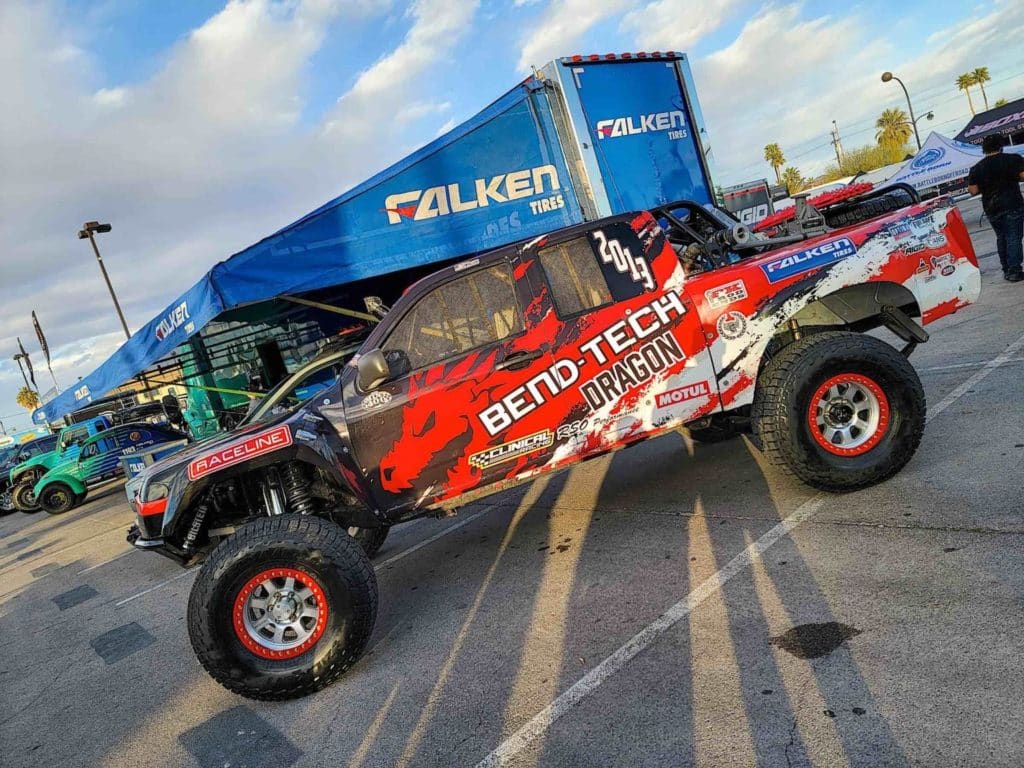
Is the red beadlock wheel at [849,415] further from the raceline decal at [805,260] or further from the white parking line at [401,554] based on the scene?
the white parking line at [401,554]

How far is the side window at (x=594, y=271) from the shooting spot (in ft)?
13.4

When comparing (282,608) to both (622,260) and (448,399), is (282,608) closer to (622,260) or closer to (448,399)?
(448,399)

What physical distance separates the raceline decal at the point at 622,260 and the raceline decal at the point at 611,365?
0.56ft

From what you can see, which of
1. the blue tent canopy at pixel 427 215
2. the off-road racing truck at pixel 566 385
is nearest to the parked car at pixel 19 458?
the blue tent canopy at pixel 427 215

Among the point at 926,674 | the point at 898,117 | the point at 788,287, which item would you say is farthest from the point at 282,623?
the point at 898,117

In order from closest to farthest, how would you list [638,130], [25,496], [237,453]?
[237,453], [638,130], [25,496]

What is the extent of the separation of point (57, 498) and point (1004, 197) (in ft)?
61.5

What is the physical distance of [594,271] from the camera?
13.5 feet

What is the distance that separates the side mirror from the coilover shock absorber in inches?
32.6

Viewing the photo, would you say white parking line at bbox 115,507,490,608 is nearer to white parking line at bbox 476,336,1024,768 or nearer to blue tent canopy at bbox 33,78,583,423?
blue tent canopy at bbox 33,78,583,423

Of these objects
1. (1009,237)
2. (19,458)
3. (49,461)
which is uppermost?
(19,458)

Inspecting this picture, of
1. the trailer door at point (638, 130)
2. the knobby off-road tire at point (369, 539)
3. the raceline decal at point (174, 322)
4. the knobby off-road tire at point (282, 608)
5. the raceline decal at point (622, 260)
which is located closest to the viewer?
the knobby off-road tire at point (282, 608)

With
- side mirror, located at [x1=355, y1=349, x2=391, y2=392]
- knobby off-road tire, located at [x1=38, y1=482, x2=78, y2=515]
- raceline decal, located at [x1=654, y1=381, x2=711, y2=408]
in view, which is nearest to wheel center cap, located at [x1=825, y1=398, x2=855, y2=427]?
raceline decal, located at [x1=654, y1=381, x2=711, y2=408]

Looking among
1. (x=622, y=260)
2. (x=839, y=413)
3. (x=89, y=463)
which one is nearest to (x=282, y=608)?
(x=622, y=260)
